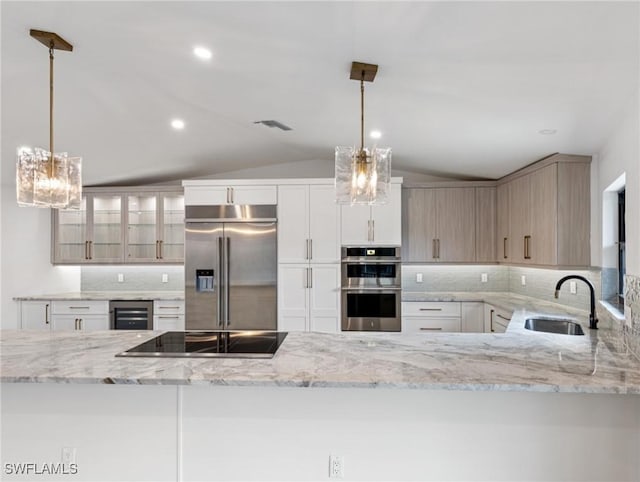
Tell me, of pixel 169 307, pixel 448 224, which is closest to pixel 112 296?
pixel 169 307

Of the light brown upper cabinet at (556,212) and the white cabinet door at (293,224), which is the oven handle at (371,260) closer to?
the white cabinet door at (293,224)

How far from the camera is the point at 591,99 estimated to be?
88.2 inches

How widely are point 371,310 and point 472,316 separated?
1.11 m

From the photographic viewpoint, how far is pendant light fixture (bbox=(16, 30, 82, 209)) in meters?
2.26

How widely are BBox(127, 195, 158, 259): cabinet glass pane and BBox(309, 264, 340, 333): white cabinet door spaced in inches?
81.3

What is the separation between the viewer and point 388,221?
4.44 metres

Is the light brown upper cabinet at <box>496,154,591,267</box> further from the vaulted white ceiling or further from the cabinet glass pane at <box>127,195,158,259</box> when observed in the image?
the cabinet glass pane at <box>127,195,158,259</box>

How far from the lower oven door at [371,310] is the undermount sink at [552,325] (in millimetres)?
1493

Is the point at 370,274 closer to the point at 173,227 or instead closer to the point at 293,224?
the point at 293,224

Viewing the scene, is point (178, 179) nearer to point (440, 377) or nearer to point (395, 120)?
point (395, 120)

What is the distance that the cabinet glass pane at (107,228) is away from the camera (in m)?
4.88

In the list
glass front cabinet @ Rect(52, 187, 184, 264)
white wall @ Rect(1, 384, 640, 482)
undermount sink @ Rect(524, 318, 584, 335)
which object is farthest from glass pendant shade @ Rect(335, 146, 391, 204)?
glass front cabinet @ Rect(52, 187, 184, 264)

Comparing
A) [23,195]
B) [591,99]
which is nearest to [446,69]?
[591,99]

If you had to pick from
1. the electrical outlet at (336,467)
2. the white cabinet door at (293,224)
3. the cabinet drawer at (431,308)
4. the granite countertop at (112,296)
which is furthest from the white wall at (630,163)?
the granite countertop at (112,296)
